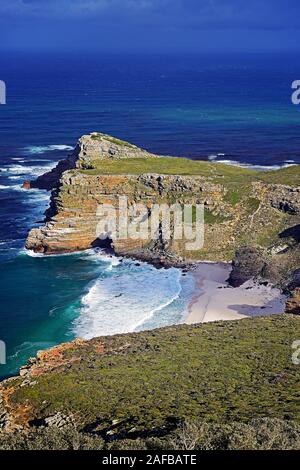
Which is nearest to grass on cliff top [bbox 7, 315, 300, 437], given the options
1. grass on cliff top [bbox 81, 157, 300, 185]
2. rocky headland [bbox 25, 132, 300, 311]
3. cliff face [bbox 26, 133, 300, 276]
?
rocky headland [bbox 25, 132, 300, 311]

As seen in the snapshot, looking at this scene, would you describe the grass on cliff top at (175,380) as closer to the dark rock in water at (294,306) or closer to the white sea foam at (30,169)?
the dark rock in water at (294,306)

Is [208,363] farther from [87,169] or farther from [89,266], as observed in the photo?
[87,169]

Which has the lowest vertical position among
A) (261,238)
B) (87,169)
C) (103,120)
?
(261,238)

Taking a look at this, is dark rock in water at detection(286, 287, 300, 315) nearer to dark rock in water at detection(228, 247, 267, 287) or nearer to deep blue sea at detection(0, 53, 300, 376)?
deep blue sea at detection(0, 53, 300, 376)

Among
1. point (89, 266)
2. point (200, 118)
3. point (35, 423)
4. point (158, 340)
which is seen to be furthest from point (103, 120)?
point (35, 423)

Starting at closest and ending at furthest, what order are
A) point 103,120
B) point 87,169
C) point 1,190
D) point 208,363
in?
1. point 208,363
2. point 87,169
3. point 1,190
4. point 103,120

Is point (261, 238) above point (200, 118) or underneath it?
underneath
